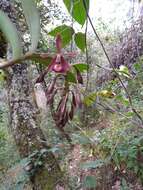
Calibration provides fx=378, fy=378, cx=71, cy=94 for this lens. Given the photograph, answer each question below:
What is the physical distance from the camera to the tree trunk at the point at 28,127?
5.67 ft

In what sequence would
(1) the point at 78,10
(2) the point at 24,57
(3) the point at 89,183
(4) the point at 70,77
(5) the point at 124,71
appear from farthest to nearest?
(3) the point at 89,183, (5) the point at 124,71, (1) the point at 78,10, (4) the point at 70,77, (2) the point at 24,57

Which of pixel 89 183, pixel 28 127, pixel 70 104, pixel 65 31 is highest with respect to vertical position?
pixel 65 31

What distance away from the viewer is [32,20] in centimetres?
39

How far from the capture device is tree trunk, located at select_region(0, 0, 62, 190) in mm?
1728

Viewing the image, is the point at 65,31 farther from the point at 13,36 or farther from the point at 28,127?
the point at 28,127

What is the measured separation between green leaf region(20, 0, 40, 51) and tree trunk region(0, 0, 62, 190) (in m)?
1.32

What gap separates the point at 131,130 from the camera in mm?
2334

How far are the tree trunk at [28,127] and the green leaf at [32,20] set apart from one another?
132 cm

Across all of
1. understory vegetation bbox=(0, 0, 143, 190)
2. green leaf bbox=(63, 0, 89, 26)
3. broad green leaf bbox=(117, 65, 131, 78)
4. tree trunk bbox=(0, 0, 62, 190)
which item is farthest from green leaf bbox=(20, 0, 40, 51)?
tree trunk bbox=(0, 0, 62, 190)

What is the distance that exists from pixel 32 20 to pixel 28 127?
4.66ft

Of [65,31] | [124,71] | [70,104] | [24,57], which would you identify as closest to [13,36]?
[24,57]

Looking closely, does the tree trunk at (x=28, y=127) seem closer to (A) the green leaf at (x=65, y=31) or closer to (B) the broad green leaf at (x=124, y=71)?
(B) the broad green leaf at (x=124, y=71)

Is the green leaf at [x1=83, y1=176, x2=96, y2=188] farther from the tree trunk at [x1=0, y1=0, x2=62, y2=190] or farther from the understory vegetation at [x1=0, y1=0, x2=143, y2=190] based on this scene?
the tree trunk at [x1=0, y1=0, x2=62, y2=190]

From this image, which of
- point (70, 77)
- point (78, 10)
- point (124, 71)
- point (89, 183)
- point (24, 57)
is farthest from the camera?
point (89, 183)
